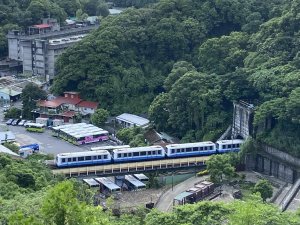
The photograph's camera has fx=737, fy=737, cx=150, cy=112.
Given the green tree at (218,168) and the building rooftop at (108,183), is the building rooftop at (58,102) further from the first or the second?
the green tree at (218,168)

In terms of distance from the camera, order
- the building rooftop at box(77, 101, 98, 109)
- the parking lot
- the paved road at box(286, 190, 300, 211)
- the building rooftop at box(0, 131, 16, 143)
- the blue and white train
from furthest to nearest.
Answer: the building rooftop at box(77, 101, 98, 109), the parking lot, the building rooftop at box(0, 131, 16, 143), the blue and white train, the paved road at box(286, 190, 300, 211)

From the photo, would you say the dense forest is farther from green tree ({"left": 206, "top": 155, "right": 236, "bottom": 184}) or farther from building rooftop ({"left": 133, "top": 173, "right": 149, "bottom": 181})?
building rooftop ({"left": 133, "top": 173, "right": 149, "bottom": 181})

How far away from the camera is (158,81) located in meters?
47.2

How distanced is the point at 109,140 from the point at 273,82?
10194mm

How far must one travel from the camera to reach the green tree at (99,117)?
143ft

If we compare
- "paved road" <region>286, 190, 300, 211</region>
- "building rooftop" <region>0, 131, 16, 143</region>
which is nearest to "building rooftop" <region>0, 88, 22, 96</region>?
"building rooftop" <region>0, 131, 16, 143</region>

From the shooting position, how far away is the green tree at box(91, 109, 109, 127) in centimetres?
4350

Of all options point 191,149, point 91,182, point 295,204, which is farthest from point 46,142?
point 295,204

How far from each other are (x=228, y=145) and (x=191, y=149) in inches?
84.2

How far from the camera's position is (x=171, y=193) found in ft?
114

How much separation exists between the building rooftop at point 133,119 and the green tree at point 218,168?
8.79m

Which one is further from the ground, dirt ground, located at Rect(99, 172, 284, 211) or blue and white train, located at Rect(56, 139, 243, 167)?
blue and white train, located at Rect(56, 139, 243, 167)

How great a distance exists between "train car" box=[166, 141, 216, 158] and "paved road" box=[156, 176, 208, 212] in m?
1.32

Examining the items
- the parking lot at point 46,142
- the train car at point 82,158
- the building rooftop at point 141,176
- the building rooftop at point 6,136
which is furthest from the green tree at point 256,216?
the building rooftop at point 6,136
